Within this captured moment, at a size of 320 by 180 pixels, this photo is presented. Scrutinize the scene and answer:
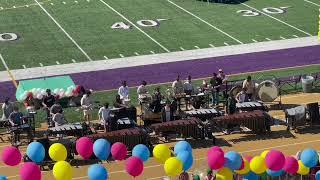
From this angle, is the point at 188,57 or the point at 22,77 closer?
the point at 22,77

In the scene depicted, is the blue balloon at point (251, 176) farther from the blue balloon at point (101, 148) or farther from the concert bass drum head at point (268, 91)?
the concert bass drum head at point (268, 91)

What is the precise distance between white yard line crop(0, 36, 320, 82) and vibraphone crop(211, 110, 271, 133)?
831 cm

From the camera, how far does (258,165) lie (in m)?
16.4

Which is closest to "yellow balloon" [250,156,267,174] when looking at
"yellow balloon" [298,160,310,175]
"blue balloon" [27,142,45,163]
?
"yellow balloon" [298,160,310,175]

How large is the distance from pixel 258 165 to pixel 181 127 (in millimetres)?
5609

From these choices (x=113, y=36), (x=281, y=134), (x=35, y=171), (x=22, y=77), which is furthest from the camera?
(x=113, y=36)

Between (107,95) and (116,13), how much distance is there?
36.4ft

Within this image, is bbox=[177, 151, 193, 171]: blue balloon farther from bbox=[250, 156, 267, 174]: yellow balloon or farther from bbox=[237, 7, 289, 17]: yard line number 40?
bbox=[237, 7, 289, 17]: yard line number 40

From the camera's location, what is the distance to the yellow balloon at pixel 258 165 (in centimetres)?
1642

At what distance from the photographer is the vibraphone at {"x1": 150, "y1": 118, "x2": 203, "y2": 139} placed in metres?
21.8

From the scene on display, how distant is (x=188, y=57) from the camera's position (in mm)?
30828

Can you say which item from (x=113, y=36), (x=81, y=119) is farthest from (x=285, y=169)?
(x=113, y=36)

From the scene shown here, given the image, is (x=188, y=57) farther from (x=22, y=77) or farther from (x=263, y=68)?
(x=22, y=77)

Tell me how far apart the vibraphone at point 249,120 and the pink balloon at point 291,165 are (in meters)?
5.73
